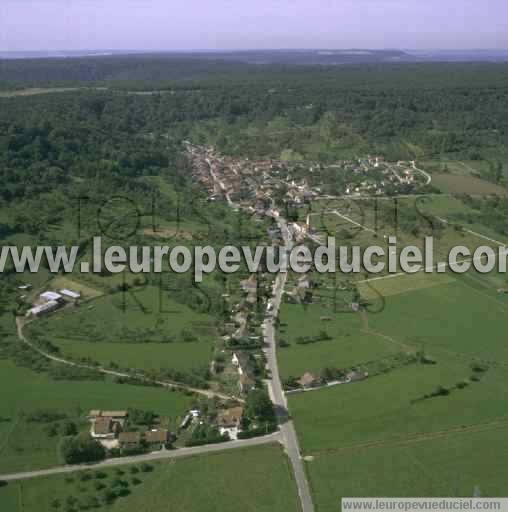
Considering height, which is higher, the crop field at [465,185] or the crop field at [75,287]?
the crop field at [465,185]

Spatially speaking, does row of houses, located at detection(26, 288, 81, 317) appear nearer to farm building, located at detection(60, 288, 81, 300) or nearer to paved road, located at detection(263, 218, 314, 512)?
farm building, located at detection(60, 288, 81, 300)

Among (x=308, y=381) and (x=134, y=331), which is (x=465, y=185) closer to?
(x=308, y=381)

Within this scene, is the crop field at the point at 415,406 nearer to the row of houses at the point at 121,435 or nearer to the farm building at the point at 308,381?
the farm building at the point at 308,381

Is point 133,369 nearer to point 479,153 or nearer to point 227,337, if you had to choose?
point 227,337

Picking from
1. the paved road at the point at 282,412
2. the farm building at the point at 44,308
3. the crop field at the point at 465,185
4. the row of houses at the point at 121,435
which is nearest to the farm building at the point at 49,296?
the farm building at the point at 44,308

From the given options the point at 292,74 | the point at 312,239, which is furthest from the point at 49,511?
the point at 292,74
